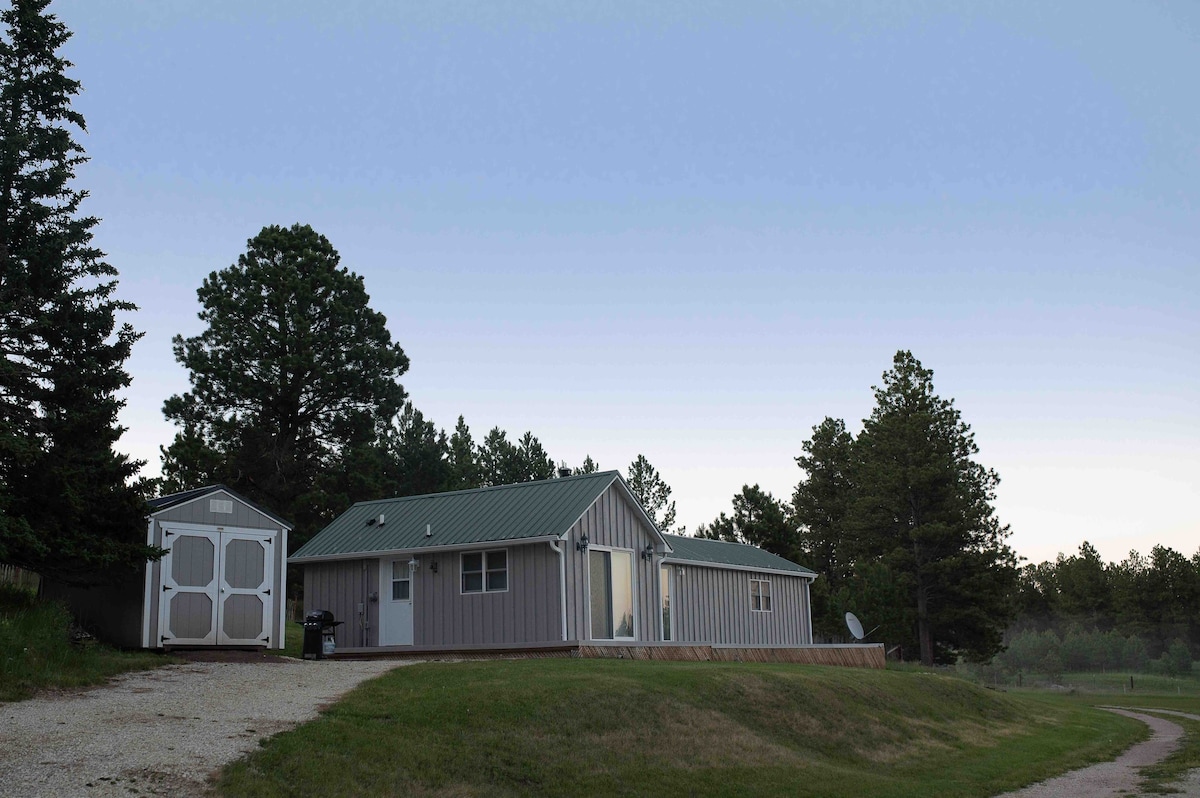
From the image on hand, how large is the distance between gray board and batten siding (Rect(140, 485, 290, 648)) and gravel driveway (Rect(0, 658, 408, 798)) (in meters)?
2.86

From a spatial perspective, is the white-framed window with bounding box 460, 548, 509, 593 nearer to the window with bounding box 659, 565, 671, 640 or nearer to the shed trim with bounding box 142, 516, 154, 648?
the window with bounding box 659, 565, 671, 640

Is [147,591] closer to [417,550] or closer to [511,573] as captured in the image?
[417,550]

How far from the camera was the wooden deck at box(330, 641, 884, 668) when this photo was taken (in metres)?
21.6

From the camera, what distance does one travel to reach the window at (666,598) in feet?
85.8

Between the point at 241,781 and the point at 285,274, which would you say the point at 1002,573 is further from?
the point at 241,781

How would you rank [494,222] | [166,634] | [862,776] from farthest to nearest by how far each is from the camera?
[494,222], [166,634], [862,776]

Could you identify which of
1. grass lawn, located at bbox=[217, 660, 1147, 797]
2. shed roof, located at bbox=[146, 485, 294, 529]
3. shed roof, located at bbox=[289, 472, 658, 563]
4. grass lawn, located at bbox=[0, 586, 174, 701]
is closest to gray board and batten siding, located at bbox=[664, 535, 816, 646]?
shed roof, located at bbox=[289, 472, 658, 563]

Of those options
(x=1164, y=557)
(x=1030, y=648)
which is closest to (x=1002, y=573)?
(x=1030, y=648)

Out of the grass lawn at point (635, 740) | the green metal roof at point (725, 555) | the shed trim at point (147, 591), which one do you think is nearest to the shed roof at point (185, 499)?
the shed trim at point (147, 591)

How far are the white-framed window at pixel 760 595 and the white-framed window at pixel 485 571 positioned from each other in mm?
10251

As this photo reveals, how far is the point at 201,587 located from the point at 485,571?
5787 mm

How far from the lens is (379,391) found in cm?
4259

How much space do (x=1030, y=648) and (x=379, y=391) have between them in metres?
45.7

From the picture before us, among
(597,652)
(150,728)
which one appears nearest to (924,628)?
(597,652)
